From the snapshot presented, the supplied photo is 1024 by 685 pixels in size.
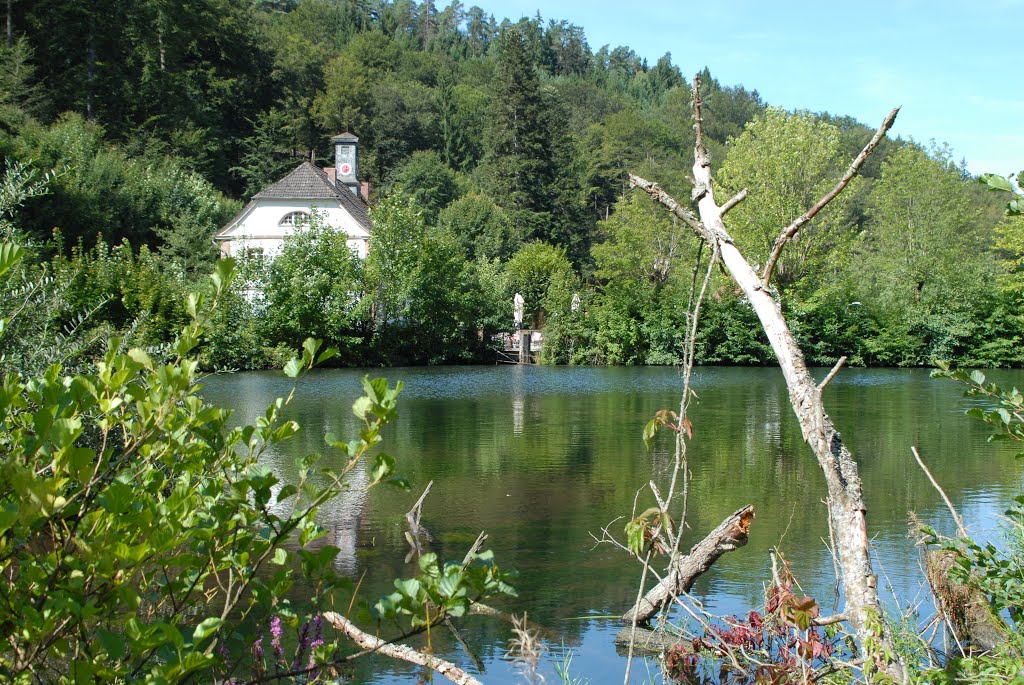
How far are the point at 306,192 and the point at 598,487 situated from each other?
105 ft

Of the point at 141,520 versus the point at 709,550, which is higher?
the point at 141,520

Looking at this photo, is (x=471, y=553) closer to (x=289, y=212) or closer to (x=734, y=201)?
(x=734, y=201)

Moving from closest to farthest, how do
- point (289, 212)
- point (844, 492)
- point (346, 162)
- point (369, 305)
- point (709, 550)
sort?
point (844, 492) < point (709, 550) < point (369, 305) < point (289, 212) < point (346, 162)

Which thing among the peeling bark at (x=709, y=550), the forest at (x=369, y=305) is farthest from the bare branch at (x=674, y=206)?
the peeling bark at (x=709, y=550)

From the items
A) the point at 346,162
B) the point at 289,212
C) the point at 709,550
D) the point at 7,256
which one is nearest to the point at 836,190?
the point at 709,550

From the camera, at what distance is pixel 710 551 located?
5.62m

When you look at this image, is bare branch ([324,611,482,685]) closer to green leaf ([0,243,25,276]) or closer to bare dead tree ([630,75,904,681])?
bare dead tree ([630,75,904,681])

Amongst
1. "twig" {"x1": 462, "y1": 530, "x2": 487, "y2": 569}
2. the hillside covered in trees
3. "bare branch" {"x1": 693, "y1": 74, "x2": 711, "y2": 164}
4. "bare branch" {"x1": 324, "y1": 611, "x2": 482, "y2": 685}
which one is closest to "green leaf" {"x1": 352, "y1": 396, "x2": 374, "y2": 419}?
"twig" {"x1": 462, "y1": 530, "x2": 487, "y2": 569}

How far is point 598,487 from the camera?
35.5 ft

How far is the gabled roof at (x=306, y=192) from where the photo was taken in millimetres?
40031

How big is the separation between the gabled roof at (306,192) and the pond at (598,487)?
60.9 feet

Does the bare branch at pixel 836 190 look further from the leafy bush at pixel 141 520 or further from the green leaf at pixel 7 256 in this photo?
the green leaf at pixel 7 256

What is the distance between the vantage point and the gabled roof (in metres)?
40.0

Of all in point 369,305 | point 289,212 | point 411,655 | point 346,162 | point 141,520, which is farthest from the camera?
point 346,162
